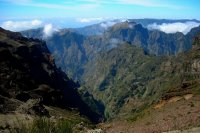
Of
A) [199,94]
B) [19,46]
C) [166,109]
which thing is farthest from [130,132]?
[19,46]

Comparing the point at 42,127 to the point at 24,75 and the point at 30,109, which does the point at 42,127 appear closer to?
the point at 30,109

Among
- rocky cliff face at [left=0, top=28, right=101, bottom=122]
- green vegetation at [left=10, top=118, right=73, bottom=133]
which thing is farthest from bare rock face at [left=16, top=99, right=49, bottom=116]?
green vegetation at [left=10, top=118, right=73, bottom=133]

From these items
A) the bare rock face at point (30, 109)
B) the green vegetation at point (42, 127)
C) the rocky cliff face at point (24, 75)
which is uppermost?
the green vegetation at point (42, 127)

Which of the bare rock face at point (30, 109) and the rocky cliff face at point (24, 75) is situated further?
the rocky cliff face at point (24, 75)

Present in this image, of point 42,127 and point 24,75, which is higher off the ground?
point 42,127

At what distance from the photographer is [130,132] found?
42.9 metres

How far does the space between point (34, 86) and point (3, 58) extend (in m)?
14.9

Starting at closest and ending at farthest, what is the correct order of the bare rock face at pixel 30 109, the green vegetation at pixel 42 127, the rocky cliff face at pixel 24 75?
the green vegetation at pixel 42 127 → the bare rock face at pixel 30 109 → the rocky cliff face at pixel 24 75

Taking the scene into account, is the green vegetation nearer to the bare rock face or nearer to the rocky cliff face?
the bare rock face

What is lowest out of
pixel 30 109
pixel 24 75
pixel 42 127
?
pixel 24 75

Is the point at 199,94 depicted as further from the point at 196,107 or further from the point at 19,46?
the point at 19,46

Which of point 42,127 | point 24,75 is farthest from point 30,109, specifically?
point 24,75

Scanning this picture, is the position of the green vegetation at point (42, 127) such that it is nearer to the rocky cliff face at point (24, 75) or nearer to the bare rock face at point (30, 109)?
the bare rock face at point (30, 109)

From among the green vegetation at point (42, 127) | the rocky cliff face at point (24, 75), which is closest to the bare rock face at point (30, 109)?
the rocky cliff face at point (24, 75)
